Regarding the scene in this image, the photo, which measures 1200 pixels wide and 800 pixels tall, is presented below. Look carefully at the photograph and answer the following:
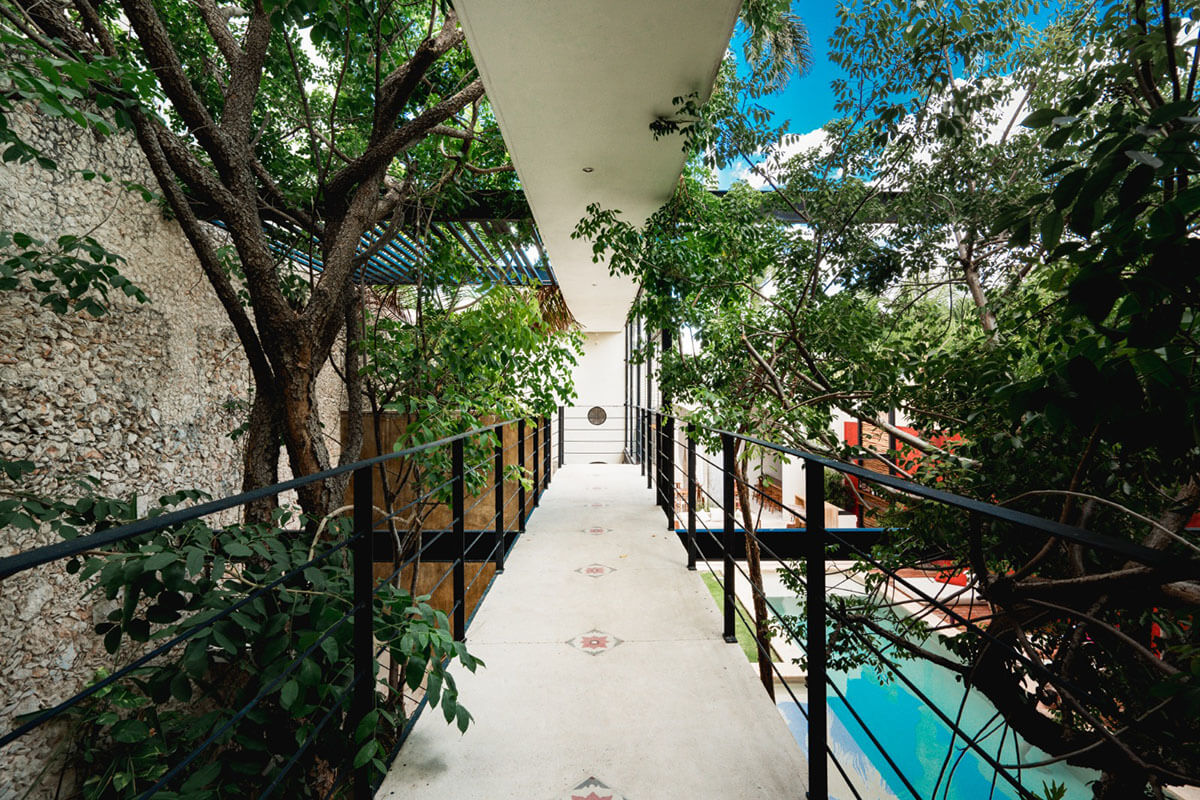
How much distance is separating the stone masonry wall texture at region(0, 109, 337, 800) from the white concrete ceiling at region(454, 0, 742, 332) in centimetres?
200

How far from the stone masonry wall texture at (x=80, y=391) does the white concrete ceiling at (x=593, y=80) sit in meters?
2.00

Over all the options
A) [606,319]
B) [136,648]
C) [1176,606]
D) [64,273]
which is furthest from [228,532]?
[606,319]

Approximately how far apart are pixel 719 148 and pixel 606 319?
6153 mm

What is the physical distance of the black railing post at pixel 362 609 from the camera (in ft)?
4.20

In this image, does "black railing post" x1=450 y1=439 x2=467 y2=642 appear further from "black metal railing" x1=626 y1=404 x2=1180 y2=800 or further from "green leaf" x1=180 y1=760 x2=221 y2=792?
"black metal railing" x1=626 y1=404 x2=1180 y2=800

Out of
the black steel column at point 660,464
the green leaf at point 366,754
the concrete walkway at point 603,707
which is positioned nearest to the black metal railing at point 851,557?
the concrete walkway at point 603,707

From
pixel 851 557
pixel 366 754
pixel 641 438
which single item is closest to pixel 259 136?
pixel 366 754

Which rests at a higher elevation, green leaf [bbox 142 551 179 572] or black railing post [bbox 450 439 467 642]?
green leaf [bbox 142 551 179 572]

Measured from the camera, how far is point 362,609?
131 cm

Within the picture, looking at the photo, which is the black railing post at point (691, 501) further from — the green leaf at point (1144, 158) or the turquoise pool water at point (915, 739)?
the turquoise pool water at point (915, 739)

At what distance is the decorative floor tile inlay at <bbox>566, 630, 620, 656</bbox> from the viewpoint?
7.25 feet

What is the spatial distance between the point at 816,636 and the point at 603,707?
836 mm

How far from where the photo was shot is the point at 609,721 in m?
1.72

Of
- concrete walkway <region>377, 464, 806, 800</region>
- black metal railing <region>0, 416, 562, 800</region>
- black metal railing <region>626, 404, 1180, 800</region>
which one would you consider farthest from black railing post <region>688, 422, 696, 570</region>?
black metal railing <region>0, 416, 562, 800</region>
